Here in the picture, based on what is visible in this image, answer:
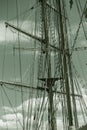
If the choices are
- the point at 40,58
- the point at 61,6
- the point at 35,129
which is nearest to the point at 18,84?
the point at 40,58

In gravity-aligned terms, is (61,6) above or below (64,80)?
above

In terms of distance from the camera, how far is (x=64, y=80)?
15406 mm

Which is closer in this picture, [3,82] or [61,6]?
[61,6]

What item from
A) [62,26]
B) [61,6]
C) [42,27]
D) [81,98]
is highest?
[42,27]

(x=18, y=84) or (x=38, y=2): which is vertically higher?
(x=38, y=2)

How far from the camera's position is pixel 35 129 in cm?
2095

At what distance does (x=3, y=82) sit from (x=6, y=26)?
5.31 m

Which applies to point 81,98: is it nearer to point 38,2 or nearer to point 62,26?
point 62,26

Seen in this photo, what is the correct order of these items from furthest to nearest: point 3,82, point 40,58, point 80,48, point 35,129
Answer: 1. point 3,82
2. point 40,58
3. point 80,48
4. point 35,129

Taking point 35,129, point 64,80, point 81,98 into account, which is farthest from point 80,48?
point 64,80

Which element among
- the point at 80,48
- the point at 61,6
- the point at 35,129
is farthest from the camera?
the point at 80,48

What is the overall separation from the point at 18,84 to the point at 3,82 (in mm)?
1682

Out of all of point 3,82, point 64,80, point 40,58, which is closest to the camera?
point 64,80

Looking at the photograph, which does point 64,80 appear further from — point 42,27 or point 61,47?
point 42,27
